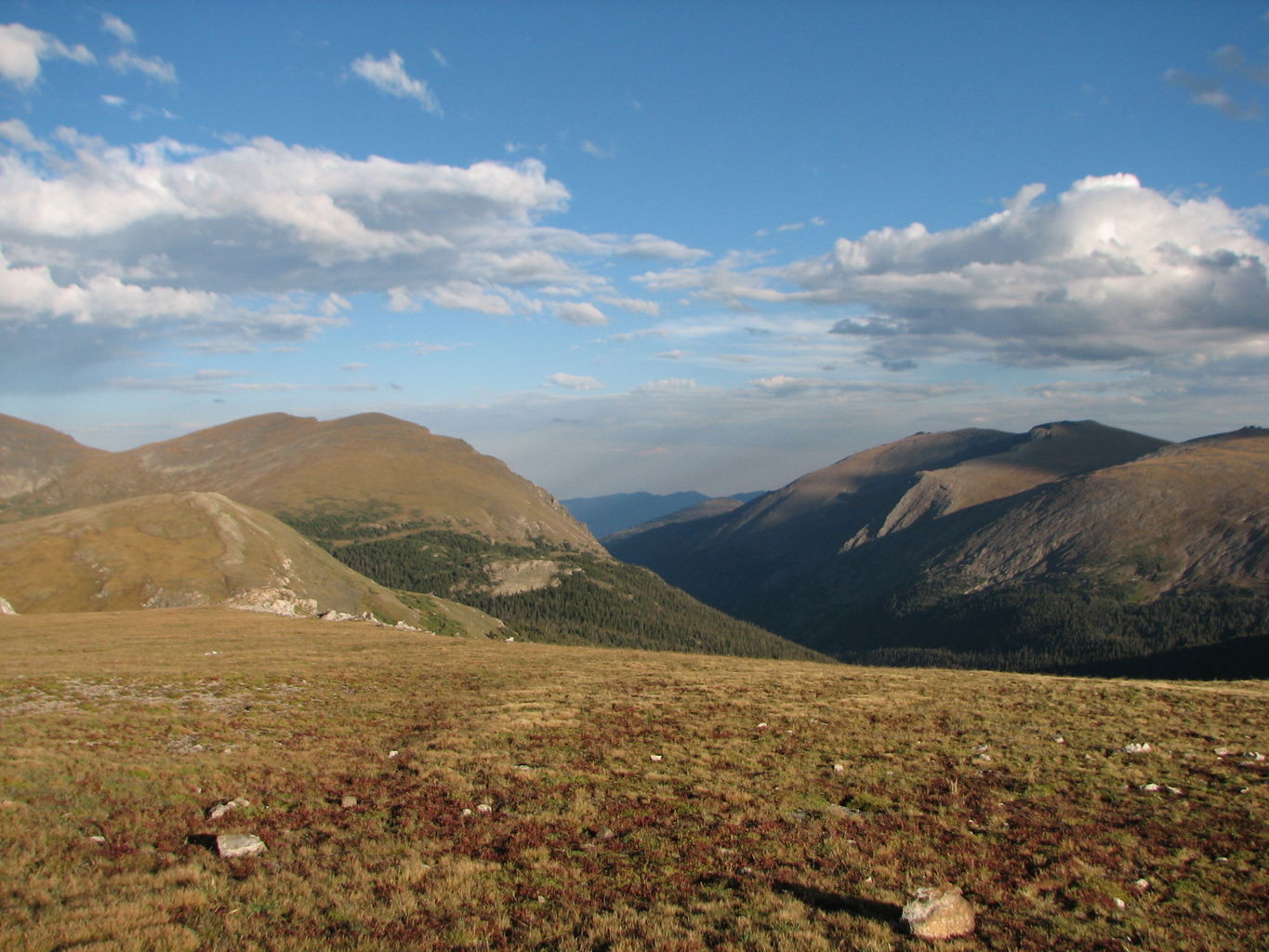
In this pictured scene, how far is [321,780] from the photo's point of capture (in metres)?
19.8

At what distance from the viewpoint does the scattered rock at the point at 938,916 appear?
1118 cm

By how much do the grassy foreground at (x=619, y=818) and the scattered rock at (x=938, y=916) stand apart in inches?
11.6

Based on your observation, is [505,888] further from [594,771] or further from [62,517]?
[62,517]

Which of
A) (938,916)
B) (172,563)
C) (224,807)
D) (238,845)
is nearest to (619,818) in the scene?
Answer: (938,916)

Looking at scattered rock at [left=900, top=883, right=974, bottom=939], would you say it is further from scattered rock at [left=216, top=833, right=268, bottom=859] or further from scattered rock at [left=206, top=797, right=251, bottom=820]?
scattered rock at [left=206, top=797, right=251, bottom=820]

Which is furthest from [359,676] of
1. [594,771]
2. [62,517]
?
[62,517]

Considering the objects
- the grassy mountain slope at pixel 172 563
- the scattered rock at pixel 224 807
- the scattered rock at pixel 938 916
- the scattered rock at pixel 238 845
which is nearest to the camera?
the scattered rock at pixel 938 916

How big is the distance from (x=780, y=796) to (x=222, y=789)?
15.8 m

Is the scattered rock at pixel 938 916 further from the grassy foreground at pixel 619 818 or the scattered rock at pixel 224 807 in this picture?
the scattered rock at pixel 224 807

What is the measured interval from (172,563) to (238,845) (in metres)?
140

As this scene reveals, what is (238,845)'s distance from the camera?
14453mm

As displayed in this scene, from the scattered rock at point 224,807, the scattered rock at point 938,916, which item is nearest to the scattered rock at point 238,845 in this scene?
the scattered rock at point 224,807

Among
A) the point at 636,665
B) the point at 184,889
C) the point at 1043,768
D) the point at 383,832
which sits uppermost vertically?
the point at 184,889

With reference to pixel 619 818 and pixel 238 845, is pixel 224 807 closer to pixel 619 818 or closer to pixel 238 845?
pixel 238 845
